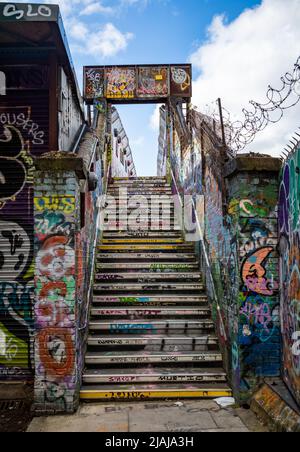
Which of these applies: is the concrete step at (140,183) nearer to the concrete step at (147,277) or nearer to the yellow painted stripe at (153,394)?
the concrete step at (147,277)

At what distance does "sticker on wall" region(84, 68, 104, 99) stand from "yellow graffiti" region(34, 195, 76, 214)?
29.6ft

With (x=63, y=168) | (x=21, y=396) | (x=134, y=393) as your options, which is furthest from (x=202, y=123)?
(x=21, y=396)

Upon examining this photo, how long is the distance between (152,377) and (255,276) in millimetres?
1934

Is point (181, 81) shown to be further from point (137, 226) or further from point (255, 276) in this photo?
point (255, 276)

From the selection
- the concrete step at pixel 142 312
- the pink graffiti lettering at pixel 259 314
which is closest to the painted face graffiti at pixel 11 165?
the concrete step at pixel 142 312

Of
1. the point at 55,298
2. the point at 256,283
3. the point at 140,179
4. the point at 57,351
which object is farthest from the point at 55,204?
the point at 140,179

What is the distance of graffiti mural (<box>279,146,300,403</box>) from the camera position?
14.3 ft

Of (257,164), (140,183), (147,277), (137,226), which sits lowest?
(147,277)

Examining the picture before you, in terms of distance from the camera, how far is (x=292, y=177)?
453 centimetres

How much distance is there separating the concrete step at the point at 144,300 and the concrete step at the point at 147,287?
0.19 meters

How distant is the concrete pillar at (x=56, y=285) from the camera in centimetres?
501

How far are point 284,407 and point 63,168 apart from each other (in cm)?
380

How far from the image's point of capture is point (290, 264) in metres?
4.58

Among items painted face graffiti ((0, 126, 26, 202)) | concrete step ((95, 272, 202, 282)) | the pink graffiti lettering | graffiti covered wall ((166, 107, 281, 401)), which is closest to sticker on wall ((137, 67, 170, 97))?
painted face graffiti ((0, 126, 26, 202))
